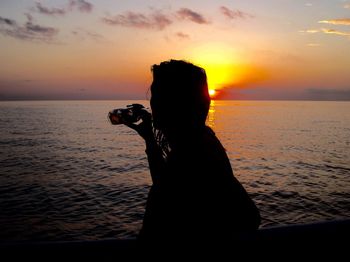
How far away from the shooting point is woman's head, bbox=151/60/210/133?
1665 millimetres

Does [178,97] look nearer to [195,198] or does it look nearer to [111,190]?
[195,198]

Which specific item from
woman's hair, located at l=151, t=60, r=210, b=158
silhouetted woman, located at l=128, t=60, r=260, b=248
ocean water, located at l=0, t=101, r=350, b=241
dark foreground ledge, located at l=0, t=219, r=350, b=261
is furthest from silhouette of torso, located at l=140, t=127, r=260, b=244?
ocean water, located at l=0, t=101, r=350, b=241

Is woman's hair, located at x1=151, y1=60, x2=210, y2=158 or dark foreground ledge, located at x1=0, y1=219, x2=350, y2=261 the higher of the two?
woman's hair, located at x1=151, y1=60, x2=210, y2=158

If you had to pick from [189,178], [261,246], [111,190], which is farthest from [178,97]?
[111,190]

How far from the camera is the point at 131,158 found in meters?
29.6

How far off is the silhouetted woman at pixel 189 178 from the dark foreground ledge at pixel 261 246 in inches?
44.9

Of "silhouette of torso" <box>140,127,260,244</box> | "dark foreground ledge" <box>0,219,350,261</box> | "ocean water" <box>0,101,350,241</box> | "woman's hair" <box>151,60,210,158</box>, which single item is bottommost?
"ocean water" <box>0,101,350,241</box>

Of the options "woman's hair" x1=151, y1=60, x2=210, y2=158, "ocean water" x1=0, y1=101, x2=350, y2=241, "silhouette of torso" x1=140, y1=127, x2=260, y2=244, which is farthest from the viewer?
"ocean water" x1=0, y1=101, x2=350, y2=241

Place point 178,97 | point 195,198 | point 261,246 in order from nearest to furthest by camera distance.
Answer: point 195,198, point 178,97, point 261,246

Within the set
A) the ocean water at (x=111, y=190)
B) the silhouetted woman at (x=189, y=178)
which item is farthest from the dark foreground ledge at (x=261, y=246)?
the ocean water at (x=111, y=190)

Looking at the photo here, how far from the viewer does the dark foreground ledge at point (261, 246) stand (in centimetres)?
295

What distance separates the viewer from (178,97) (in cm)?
167

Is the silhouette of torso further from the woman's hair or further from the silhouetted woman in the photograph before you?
the woman's hair

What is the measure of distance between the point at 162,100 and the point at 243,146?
1494 inches
